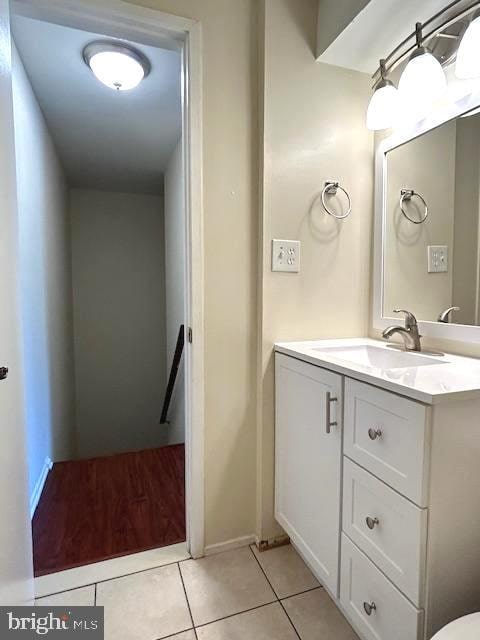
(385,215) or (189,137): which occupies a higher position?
(189,137)

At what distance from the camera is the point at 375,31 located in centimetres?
126

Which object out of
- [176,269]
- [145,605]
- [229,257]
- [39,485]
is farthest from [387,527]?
[176,269]

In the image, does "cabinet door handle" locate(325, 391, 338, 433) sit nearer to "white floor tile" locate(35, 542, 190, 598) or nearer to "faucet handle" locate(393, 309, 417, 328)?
"faucet handle" locate(393, 309, 417, 328)

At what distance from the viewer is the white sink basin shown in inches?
47.5

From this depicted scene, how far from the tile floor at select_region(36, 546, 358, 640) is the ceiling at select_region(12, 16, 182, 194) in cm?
223

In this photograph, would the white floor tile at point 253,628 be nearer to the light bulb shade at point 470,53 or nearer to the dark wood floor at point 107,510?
the dark wood floor at point 107,510

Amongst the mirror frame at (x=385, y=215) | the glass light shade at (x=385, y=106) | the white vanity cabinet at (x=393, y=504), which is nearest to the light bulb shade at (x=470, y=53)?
the mirror frame at (x=385, y=215)

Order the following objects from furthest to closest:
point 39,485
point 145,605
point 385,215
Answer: point 39,485, point 385,215, point 145,605

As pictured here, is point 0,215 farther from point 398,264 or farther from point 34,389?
point 398,264

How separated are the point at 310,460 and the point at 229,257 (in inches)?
32.5

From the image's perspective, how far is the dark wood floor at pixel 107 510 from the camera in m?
1.44

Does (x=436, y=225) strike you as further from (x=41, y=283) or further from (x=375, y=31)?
(x=41, y=283)

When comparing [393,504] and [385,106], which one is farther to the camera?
[385,106]

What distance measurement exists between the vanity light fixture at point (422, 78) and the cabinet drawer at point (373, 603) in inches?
59.4
